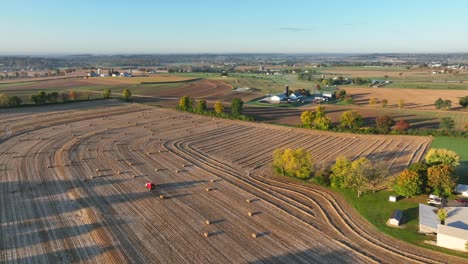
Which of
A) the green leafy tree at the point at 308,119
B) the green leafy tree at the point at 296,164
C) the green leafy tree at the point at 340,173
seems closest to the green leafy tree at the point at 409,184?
the green leafy tree at the point at 340,173

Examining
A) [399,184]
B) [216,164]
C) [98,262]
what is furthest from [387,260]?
[216,164]

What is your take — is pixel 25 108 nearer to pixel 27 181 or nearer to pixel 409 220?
pixel 27 181

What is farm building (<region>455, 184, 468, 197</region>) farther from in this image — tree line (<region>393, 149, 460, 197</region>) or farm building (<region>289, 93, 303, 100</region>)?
farm building (<region>289, 93, 303, 100</region>)

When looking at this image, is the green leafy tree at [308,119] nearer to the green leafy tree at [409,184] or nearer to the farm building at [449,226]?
the green leafy tree at [409,184]

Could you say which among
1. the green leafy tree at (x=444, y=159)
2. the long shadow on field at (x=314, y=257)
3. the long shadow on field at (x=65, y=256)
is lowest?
the long shadow on field at (x=314, y=257)

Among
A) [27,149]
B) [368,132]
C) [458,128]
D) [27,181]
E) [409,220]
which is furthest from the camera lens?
[458,128]

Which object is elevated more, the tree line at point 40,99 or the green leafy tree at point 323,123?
the tree line at point 40,99

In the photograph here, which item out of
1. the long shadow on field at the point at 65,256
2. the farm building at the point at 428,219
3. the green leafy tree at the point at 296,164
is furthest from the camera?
the green leafy tree at the point at 296,164
